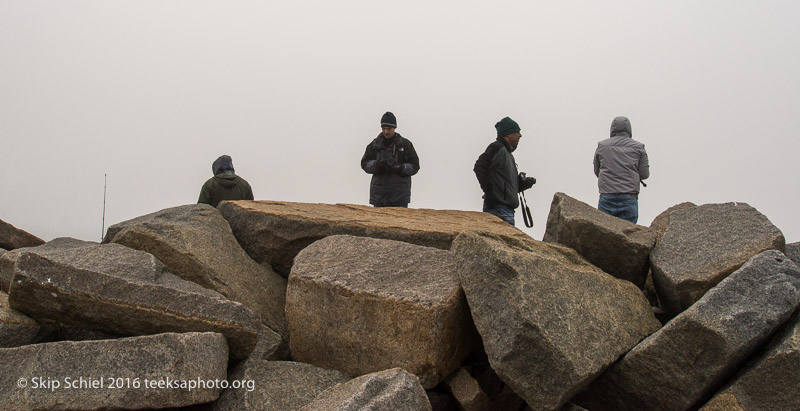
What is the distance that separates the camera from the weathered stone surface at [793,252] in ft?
16.7

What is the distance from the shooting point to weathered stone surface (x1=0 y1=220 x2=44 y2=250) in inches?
263

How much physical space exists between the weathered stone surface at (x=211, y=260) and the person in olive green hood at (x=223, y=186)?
6.77 feet

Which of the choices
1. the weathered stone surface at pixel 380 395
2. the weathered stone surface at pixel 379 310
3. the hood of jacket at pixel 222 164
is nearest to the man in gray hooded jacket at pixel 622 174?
the weathered stone surface at pixel 379 310

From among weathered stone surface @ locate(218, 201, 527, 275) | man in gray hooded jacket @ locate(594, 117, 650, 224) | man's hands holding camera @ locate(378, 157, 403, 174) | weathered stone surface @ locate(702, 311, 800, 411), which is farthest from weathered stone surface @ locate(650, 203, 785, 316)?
man's hands holding camera @ locate(378, 157, 403, 174)

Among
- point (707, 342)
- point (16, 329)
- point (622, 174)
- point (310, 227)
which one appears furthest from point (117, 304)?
point (622, 174)

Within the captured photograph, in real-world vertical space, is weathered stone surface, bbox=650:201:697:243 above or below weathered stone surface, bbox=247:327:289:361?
above

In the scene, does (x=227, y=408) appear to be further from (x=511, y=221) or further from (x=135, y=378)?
(x=511, y=221)

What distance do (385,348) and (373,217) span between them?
2.04 m

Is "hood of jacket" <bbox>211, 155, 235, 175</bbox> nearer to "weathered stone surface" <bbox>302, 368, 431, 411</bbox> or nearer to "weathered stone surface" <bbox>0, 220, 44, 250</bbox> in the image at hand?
"weathered stone surface" <bbox>0, 220, 44, 250</bbox>

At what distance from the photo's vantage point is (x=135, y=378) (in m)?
3.58

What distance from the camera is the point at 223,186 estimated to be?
311 inches

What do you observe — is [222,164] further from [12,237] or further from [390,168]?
[12,237]

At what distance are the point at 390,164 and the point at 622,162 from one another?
2600mm

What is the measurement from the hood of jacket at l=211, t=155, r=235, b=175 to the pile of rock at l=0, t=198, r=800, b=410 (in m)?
3.00
